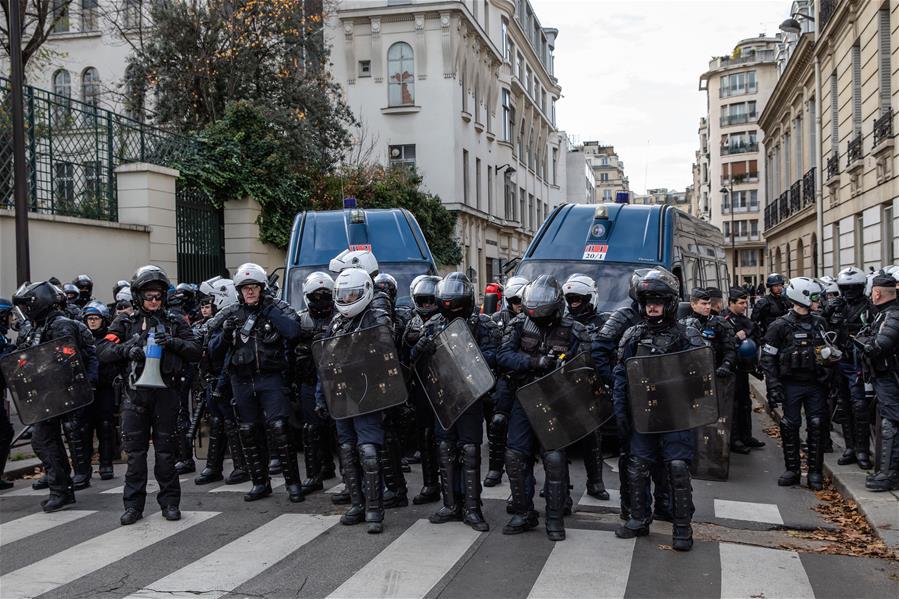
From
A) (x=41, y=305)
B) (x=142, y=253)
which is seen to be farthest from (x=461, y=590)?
(x=142, y=253)

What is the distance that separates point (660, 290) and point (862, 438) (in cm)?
359

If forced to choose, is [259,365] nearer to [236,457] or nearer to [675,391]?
[236,457]

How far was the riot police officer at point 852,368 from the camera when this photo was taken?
816 cm

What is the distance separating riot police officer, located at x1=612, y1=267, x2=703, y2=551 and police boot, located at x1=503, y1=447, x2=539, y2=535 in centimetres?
64

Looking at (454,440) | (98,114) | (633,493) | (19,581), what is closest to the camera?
(19,581)

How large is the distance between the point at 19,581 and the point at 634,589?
367cm

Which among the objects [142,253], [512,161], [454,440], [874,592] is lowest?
[874,592]

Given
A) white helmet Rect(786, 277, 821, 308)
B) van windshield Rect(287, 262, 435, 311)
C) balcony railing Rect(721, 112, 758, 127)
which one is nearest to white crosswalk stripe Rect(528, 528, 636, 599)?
white helmet Rect(786, 277, 821, 308)

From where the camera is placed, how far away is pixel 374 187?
24500 millimetres

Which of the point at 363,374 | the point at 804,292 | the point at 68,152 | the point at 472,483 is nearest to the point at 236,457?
the point at 363,374

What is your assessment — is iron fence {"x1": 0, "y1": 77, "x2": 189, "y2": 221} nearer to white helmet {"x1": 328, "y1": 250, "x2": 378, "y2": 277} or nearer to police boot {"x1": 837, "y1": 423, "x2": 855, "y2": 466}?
white helmet {"x1": 328, "y1": 250, "x2": 378, "y2": 277}

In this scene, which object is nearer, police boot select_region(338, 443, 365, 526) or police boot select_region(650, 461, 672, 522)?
police boot select_region(650, 461, 672, 522)

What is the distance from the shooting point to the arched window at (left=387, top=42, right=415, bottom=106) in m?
33.9

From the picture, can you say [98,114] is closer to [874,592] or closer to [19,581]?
[19,581]
